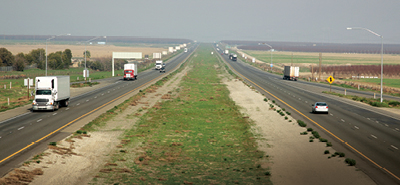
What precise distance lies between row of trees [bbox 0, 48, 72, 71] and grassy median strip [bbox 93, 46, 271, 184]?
244 ft

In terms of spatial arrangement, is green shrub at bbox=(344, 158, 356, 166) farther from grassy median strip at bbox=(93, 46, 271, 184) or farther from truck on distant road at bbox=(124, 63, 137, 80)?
truck on distant road at bbox=(124, 63, 137, 80)

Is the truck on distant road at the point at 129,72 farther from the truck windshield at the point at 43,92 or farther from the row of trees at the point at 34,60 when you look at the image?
the truck windshield at the point at 43,92

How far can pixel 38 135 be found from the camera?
31.4 meters

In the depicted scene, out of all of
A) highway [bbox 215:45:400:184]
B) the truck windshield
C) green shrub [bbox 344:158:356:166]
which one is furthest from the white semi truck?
green shrub [bbox 344:158:356:166]

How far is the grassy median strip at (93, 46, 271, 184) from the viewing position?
22.5 metres

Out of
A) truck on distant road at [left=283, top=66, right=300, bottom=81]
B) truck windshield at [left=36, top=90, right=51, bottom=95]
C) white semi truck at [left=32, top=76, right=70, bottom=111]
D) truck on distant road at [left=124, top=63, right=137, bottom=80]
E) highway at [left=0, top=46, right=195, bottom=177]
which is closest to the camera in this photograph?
highway at [left=0, top=46, right=195, bottom=177]

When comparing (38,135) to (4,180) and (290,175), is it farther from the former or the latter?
(290,175)

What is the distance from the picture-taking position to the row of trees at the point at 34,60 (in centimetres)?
10694

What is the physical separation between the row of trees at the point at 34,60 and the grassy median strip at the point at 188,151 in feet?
244

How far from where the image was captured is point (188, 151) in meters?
29.1

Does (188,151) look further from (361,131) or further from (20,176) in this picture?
(361,131)

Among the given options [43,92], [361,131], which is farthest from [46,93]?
[361,131]

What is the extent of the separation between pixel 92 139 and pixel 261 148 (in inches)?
539

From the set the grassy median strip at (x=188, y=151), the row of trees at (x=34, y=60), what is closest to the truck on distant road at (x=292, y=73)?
the grassy median strip at (x=188, y=151)
